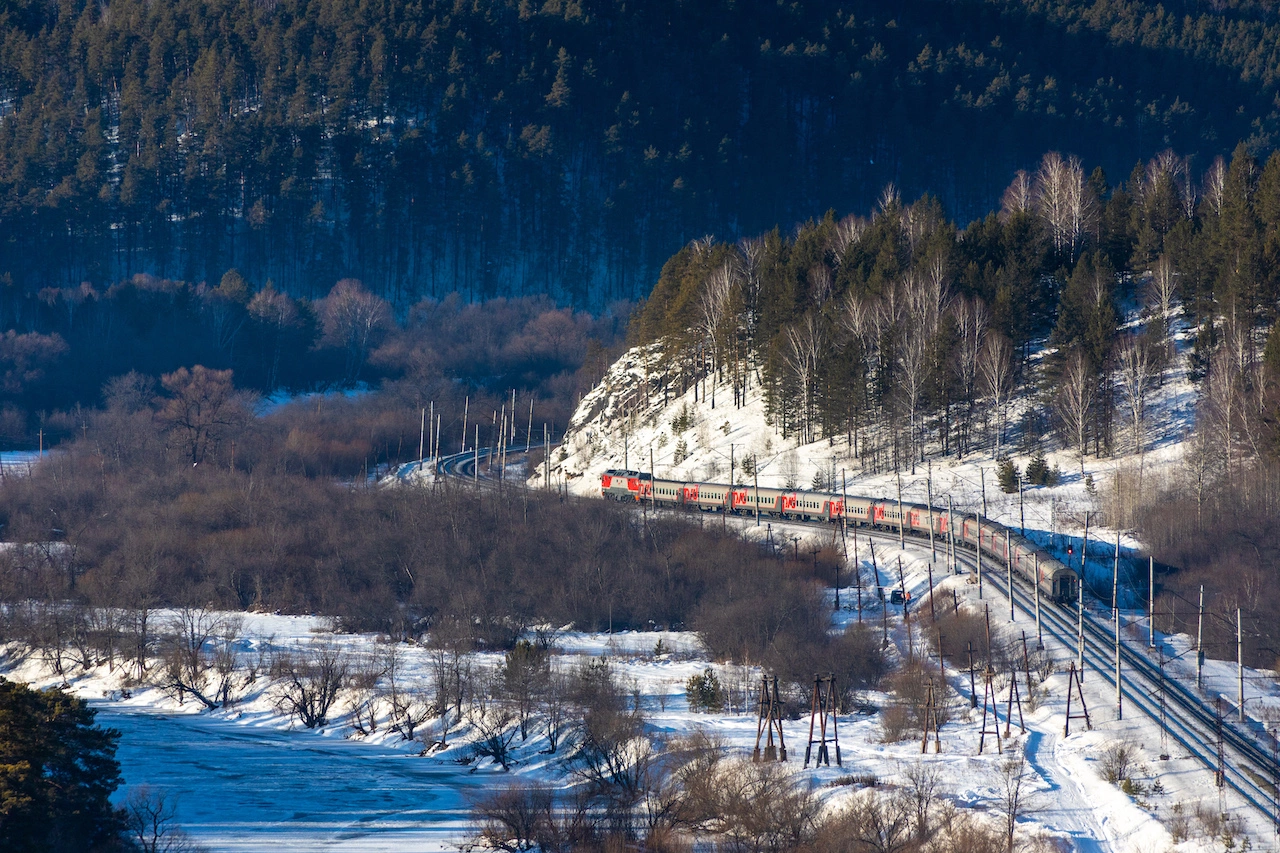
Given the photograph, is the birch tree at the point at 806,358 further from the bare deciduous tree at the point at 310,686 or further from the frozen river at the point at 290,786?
the frozen river at the point at 290,786

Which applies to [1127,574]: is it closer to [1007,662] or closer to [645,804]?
[1007,662]

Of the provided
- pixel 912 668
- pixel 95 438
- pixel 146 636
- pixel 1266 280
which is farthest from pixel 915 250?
pixel 95 438

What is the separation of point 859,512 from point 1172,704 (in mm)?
30309

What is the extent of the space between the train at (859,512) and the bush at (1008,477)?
21.8 feet

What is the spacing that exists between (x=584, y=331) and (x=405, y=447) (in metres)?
50.6

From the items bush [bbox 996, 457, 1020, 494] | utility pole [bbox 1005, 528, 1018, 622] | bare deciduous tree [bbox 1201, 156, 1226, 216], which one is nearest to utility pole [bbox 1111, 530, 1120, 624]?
utility pole [bbox 1005, 528, 1018, 622]

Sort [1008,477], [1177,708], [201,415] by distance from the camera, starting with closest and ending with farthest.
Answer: [1177,708] < [1008,477] < [201,415]

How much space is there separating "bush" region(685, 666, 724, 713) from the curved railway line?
42.8ft

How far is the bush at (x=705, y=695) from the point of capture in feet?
175

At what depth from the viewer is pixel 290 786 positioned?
48688 mm

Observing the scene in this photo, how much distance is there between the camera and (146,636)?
65688 mm

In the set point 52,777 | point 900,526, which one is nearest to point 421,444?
point 900,526

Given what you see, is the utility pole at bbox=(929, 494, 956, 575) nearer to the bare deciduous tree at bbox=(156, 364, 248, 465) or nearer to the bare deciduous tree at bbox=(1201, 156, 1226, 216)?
the bare deciduous tree at bbox=(1201, 156, 1226, 216)

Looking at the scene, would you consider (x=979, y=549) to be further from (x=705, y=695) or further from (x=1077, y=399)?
(x=1077, y=399)
